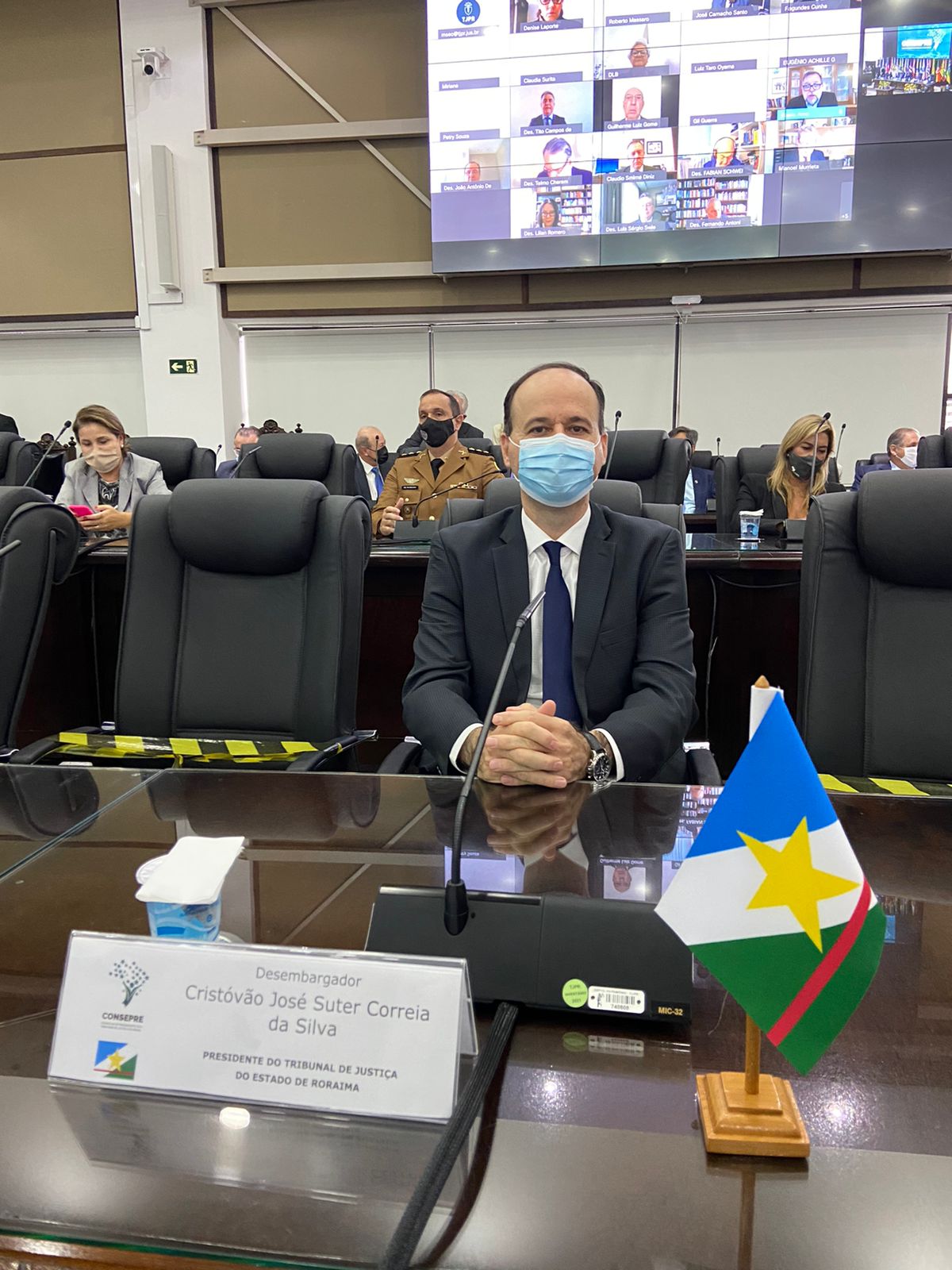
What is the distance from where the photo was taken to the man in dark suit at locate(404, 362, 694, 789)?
1586 mm

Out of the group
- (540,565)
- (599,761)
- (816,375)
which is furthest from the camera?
(816,375)

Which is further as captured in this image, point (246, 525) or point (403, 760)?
point (246, 525)

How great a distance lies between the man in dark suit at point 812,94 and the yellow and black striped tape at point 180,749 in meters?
5.85

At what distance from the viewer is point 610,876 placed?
892mm

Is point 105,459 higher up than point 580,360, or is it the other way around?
point 580,360

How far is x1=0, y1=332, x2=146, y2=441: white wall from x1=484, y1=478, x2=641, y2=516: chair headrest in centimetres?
650

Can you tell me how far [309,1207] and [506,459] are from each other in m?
1.47

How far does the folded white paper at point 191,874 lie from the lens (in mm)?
641

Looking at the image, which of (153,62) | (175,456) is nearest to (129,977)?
(175,456)

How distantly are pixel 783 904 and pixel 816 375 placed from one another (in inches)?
279

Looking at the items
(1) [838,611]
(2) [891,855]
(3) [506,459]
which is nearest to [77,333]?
(3) [506,459]

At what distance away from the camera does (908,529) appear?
4.83 feet

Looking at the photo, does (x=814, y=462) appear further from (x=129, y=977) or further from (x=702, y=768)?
(x=129, y=977)

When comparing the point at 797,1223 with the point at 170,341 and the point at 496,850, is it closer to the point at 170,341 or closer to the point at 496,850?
the point at 496,850
